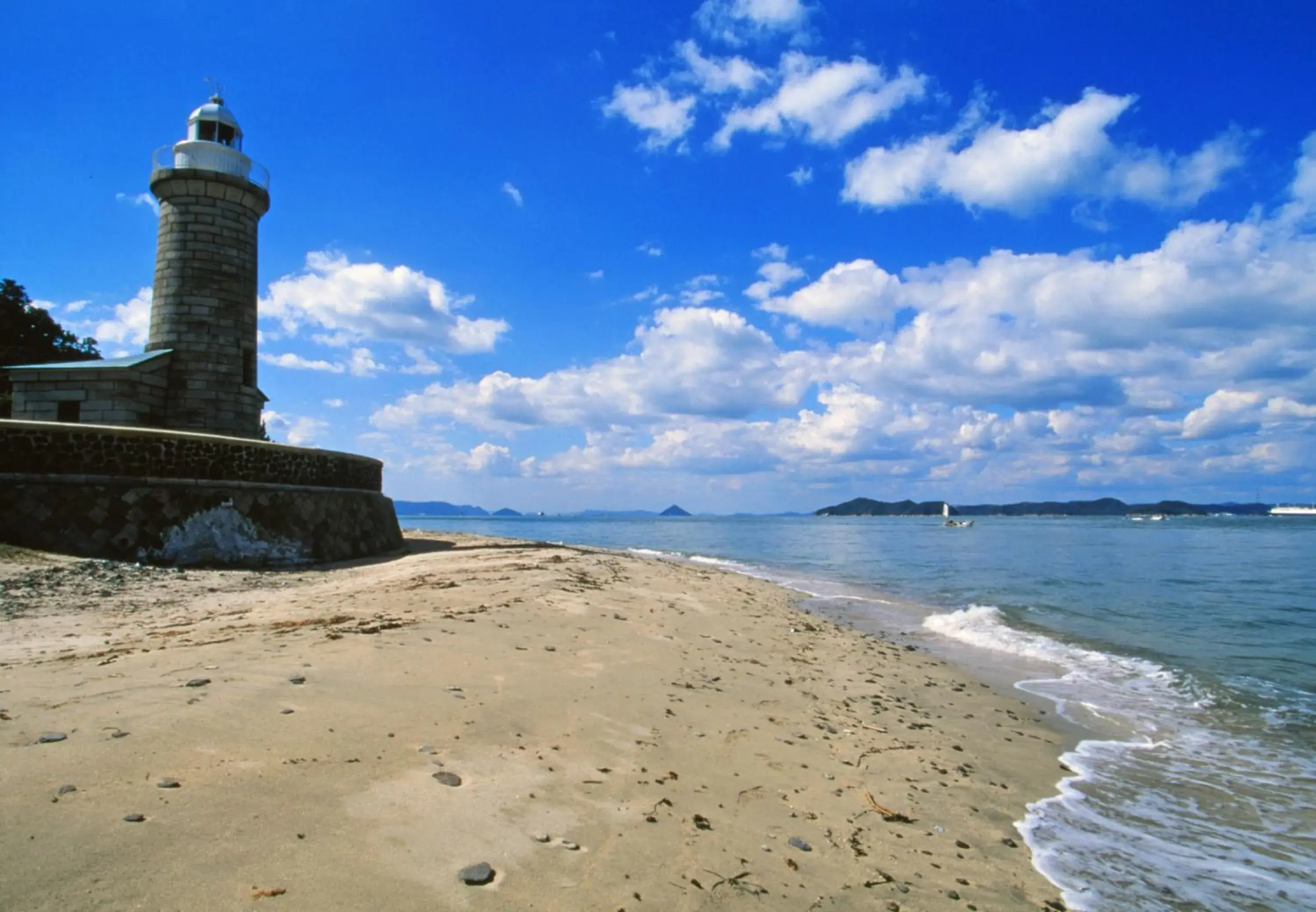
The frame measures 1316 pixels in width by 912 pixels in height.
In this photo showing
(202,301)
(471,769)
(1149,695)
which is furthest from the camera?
(202,301)

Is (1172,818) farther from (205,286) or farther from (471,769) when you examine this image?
(205,286)

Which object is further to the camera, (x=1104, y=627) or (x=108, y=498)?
→ (x=1104, y=627)

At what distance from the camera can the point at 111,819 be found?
10.7ft

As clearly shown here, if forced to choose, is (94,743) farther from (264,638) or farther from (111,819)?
(264,638)

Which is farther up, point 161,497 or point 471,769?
point 161,497

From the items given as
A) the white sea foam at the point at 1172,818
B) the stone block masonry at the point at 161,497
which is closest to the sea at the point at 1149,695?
the white sea foam at the point at 1172,818

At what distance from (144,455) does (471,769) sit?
13.9 metres

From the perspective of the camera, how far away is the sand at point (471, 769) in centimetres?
324

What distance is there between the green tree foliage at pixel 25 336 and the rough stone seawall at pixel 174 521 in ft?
72.4

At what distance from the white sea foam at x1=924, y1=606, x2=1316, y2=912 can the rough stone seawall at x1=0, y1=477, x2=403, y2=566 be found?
51.4 ft

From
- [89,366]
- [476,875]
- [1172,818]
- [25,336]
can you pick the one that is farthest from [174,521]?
[25,336]

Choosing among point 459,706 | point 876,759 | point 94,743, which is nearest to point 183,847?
point 94,743

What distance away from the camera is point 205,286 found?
876 inches

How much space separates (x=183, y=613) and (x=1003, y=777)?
393 inches
